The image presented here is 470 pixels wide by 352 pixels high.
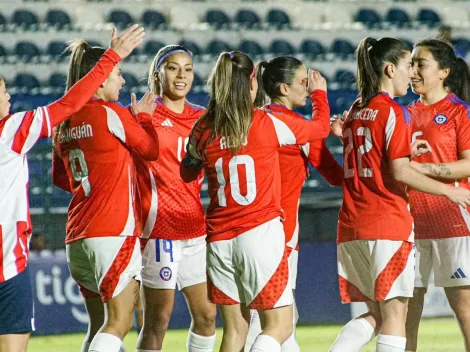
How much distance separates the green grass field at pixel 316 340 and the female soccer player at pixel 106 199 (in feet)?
12.5

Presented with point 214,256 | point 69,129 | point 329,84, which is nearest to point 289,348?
point 214,256

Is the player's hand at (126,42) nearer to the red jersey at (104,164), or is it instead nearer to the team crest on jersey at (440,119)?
the red jersey at (104,164)

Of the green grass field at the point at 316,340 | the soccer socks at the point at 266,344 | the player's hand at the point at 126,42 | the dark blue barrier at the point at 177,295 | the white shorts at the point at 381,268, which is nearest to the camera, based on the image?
the soccer socks at the point at 266,344

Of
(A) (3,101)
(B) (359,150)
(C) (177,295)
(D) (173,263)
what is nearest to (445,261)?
(B) (359,150)

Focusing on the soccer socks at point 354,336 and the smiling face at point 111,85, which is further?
the smiling face at point 111,85

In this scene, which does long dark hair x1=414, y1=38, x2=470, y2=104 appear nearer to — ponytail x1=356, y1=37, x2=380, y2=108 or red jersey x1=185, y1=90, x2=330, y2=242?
ponytail x1=356, y1=37, x2=380, y2=108

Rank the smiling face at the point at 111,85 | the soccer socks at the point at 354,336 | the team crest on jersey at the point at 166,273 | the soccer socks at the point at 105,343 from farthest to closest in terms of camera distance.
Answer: the team crest on jersey at the point at 166,273 < the smiling face at the point at 111,85 < the soccer socks at the point at 354,336 < the soccer socks at the point at 105,343

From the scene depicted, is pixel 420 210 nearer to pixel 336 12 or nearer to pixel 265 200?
pixel 265 200

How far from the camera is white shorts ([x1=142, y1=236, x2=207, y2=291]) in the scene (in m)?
5.94

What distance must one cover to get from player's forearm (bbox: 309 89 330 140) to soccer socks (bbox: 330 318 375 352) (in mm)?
1127

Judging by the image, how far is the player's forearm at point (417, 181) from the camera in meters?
5.25

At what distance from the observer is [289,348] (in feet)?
19.5

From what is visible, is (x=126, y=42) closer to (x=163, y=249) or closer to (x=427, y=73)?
(x=163, y=249)

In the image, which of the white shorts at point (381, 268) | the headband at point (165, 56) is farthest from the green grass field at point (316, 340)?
the headband at point (165, 56)
